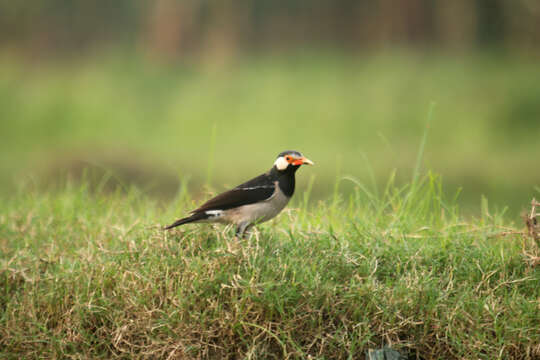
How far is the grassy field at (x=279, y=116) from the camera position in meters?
8.62

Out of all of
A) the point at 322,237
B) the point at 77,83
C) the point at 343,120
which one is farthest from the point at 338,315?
the point at 77,83

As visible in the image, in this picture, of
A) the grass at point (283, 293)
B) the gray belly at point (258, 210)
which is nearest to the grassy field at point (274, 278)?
the grass at point (283, 293)

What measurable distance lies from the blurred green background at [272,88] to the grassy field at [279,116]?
3 centimetres

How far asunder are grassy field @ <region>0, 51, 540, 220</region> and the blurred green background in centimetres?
3

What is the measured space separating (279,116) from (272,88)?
3.50ft

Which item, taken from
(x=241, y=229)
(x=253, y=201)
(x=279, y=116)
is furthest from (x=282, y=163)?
(x=279, y=116)

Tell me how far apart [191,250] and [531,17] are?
933cm

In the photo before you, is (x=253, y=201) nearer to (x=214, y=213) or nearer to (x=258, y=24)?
(x=214, y=213)

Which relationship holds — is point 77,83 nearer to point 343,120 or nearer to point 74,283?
point 343,120

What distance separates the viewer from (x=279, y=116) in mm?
10320

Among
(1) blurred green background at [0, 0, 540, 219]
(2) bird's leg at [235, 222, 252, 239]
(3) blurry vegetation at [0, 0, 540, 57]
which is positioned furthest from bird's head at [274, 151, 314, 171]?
(3) blurry vegetation at [0, 0, 540, 57]

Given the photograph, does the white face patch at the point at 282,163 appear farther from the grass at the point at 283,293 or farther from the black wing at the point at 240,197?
the grass at the point at 283,293

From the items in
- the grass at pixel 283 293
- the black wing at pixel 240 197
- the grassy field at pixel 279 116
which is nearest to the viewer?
the grass at pixel 283 293

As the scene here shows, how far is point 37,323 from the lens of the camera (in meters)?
3.30
